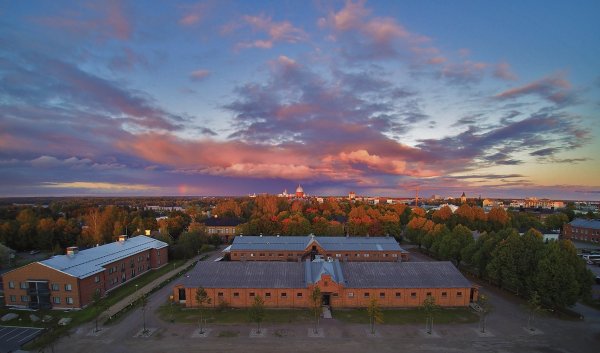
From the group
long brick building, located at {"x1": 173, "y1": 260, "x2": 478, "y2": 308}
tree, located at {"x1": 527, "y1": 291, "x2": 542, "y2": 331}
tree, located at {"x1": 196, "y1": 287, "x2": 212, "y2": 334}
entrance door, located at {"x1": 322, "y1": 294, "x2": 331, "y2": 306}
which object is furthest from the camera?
entrance door, located at {"x1": 322, "y1": 294, "x2": 331, "y2": 306}

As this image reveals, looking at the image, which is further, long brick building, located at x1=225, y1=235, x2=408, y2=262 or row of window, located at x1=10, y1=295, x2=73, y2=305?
long brick building, located at x1=225, y1=235, x2=408, y2=262

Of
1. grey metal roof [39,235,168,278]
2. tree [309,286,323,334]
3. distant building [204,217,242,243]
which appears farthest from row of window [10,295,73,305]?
distant building [204,217,242,243]

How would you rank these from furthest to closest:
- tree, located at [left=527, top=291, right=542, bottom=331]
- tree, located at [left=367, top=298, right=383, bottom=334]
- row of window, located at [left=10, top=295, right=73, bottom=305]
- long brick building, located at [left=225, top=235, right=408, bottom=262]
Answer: long brick building, located at [left=225, top=235, right=408, bottom=262] < row of window, located at [left=10, top=295, right=73, bottom=305] < tree, located at [left=527, top=291, right=542, bottom=331] < tree, located at [left=367, top=298, right=383, bottom=334]

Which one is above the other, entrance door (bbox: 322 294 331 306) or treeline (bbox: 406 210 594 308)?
treeline (bbox: 406 210 594 308)

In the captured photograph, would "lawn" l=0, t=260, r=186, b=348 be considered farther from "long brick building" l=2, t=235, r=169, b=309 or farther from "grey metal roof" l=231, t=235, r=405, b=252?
"grey metal roof" l=231, t=235, r=405, b=252

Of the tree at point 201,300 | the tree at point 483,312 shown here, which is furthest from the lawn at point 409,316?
the tree at point 201,300

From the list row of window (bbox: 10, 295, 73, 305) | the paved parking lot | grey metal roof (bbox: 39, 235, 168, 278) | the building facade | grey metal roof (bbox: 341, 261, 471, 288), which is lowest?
the building facade

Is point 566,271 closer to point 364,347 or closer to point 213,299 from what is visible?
point 364,347
